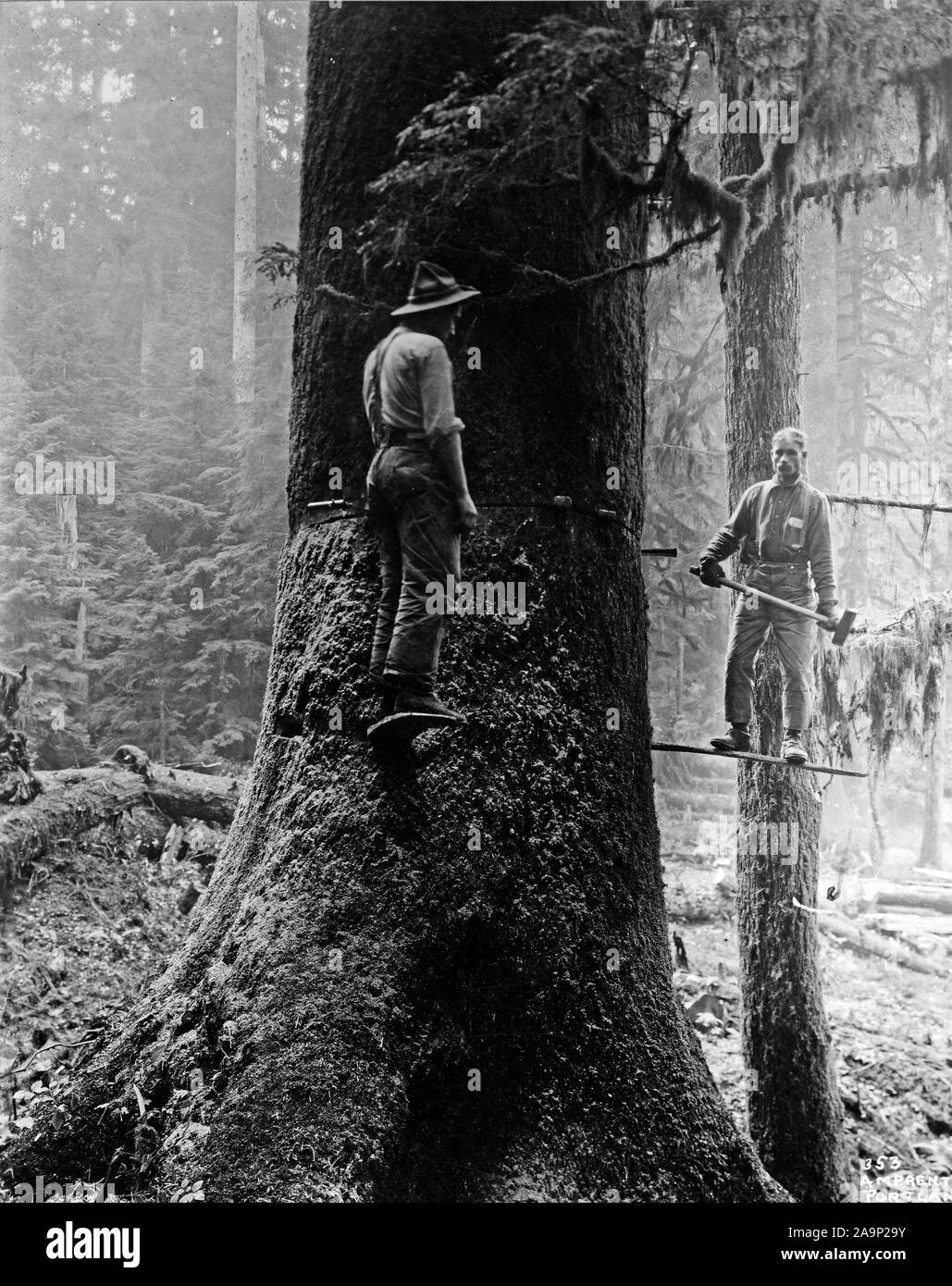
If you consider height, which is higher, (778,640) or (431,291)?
(431,291)

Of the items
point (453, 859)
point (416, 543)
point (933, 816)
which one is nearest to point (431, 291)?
point (416, 543)

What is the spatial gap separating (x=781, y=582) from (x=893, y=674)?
8.00 ft

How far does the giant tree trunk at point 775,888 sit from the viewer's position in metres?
5.80

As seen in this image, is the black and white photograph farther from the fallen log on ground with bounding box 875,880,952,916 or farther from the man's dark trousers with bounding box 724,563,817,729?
the fallen log on ground with bounding box 875,880,952,916

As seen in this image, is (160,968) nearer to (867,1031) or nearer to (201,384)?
(201,384)

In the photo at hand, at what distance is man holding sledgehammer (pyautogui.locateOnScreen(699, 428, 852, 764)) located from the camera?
410cm

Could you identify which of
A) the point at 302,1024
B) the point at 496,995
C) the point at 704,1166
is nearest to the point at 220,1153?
the point at 302,1024

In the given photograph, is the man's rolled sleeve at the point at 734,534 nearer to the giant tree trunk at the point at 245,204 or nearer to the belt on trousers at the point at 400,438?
the belt on trousers at the point at 400,438

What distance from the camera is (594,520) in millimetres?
3420

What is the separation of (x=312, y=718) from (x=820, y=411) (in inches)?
193

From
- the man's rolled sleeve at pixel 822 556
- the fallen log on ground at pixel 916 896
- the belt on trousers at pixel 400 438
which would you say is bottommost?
the fallen log on ground at pixel 916 896

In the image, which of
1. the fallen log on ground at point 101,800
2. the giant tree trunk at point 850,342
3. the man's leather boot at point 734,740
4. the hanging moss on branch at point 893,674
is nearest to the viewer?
the man's leather boot at point 734,740

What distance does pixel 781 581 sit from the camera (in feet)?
13.6

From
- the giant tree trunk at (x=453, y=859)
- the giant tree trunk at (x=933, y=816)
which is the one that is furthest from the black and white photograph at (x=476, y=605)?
the giant tree trunk at (x=933, y=816)
